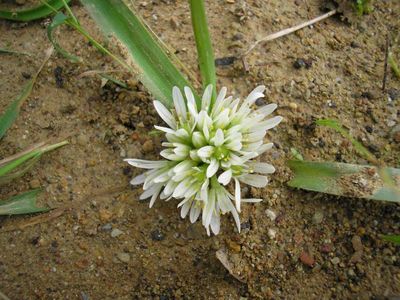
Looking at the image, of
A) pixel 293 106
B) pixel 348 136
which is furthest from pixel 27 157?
pixel 348 136

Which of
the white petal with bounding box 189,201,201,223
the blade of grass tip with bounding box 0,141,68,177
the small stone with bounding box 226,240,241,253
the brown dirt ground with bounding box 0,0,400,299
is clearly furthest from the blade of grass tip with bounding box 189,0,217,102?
the blade of grass tip with bounding box 0,141,68,177

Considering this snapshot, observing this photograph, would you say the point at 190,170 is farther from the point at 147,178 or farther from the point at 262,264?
the point at 262,264

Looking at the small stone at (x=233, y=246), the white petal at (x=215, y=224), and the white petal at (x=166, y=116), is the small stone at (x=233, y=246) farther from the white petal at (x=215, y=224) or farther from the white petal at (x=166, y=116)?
the white petal at (x=166, y=116)

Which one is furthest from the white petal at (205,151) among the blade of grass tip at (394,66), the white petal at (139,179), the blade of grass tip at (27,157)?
the blade of grass tip at (394,66)

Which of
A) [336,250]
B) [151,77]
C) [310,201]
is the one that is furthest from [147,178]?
[336,250]

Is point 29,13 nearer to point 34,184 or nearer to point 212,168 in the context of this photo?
point 34,184

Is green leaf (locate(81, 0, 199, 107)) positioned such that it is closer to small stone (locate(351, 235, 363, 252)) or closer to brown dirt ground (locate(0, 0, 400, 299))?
brown dirt ground (locate(0, 0, 400, 299))
